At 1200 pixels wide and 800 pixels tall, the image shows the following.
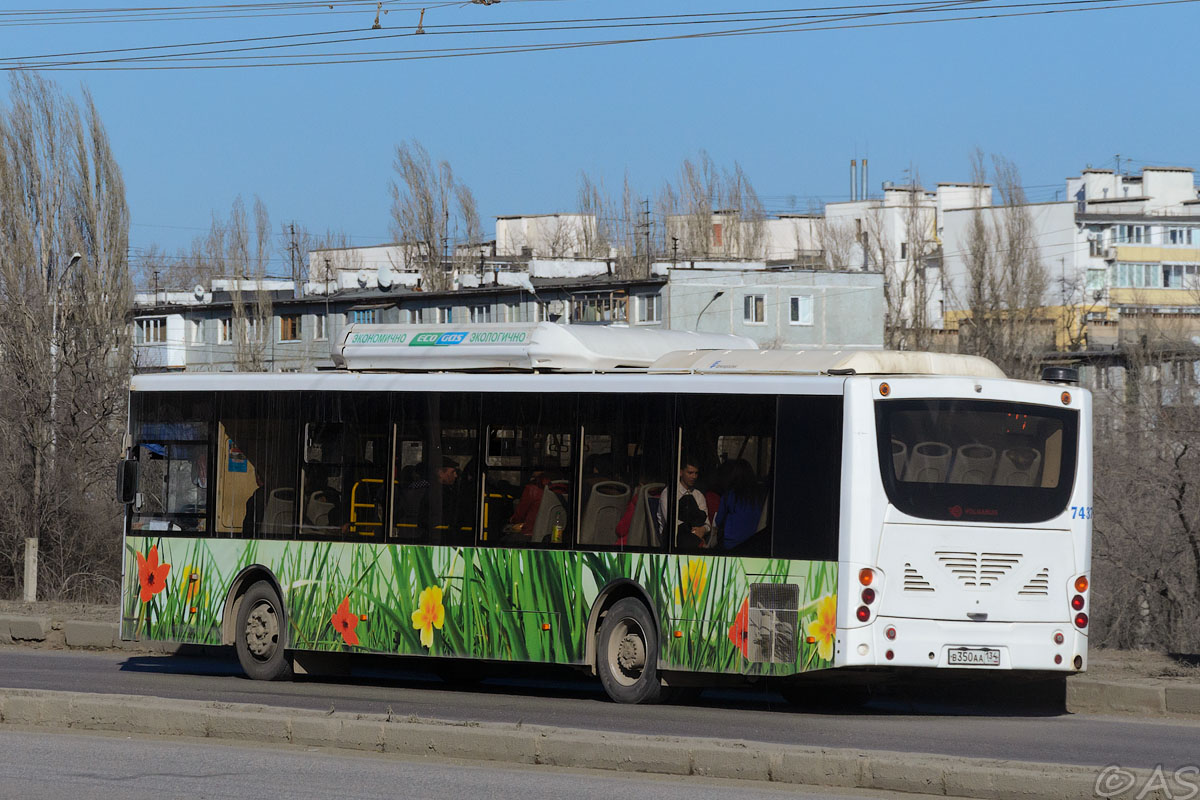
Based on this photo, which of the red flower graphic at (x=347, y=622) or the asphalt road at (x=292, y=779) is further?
the red flower graphic at (x=347, y=622)

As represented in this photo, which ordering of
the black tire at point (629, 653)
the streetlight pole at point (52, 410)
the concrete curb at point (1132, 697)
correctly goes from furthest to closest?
the streetlight pole at point (52, 410)
the black tire at point (629, 653)
the concrete curb at point (1132, 697)

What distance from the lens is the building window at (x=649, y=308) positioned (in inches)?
3201

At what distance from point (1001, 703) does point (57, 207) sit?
3772cm

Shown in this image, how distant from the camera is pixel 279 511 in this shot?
16531 mm

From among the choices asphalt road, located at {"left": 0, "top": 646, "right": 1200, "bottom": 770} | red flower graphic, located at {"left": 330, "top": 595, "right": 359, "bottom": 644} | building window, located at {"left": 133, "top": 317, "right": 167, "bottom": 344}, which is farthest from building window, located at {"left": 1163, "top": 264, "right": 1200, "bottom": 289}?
red flower graphic, located at {"left": 330, "top": 595, "right": 359, "bottom": 644}

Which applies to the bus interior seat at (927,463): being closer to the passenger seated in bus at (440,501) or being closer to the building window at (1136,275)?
the passenger seated in bus at (440,501)

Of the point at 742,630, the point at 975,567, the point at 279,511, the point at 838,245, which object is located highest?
the point at 838,245

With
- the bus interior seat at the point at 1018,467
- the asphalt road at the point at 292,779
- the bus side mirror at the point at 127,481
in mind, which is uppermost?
the bus interior seat at the point at 1018,467

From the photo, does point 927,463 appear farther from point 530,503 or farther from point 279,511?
point 279,511

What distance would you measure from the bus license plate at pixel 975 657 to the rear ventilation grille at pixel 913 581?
53cm

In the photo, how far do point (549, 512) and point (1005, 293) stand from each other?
68001 mm

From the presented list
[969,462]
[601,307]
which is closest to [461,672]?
[969,462]

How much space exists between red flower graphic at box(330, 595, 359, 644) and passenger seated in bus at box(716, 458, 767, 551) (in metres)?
3.98

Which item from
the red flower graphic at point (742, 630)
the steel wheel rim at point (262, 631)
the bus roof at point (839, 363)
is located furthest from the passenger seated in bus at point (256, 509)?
the red flower graphic at point (742, 630)
